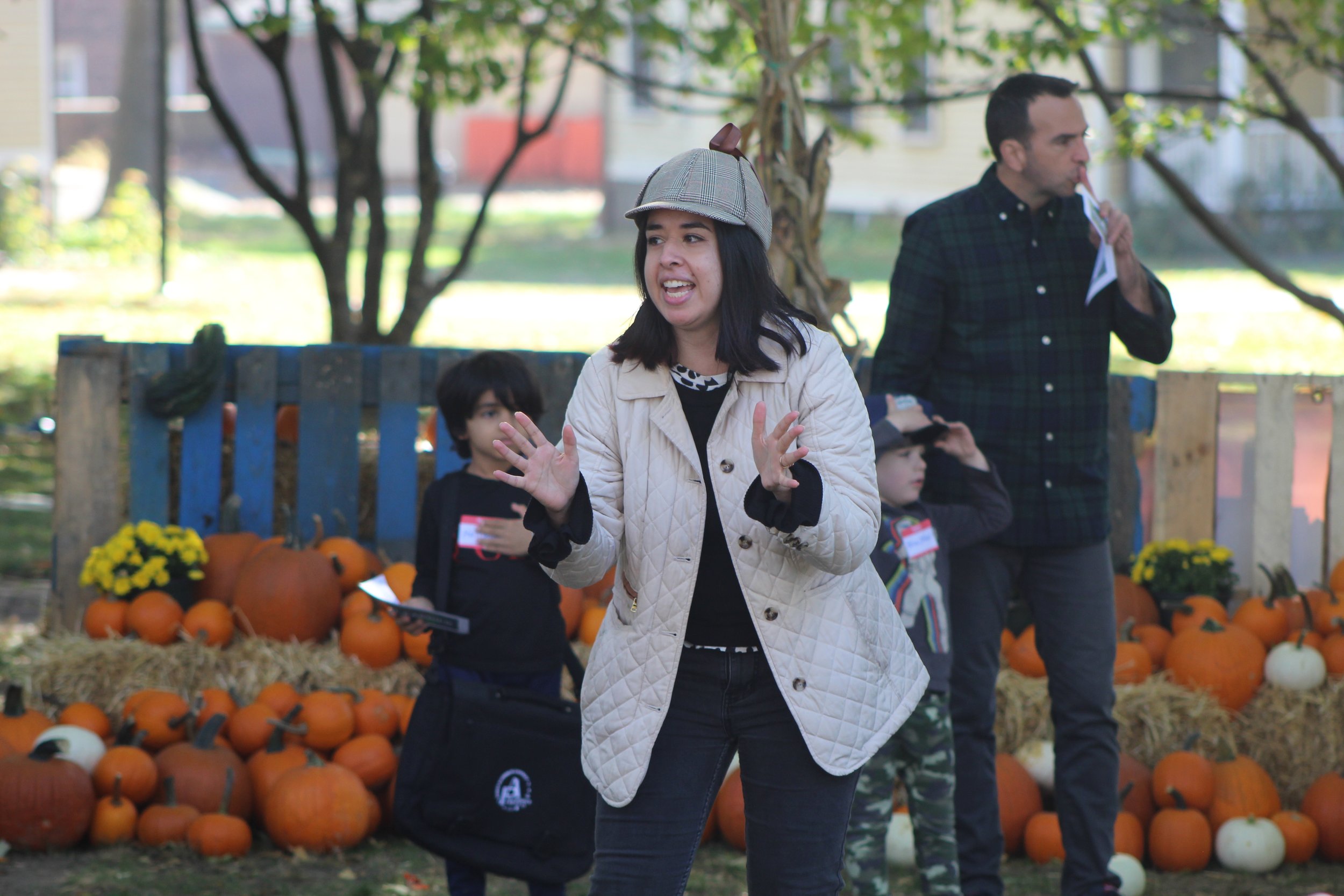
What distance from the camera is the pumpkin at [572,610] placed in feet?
17.8

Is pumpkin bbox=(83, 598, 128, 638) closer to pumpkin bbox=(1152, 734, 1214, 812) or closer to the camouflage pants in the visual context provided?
the camouflage pants

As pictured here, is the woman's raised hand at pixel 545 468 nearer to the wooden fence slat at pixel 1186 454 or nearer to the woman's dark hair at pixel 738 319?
the woman's dark hair at pixel 738 319

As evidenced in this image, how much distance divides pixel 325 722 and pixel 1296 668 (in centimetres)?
332

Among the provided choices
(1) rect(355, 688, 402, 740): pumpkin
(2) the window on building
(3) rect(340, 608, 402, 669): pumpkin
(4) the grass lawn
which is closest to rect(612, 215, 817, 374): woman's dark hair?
(4) the grass lawn

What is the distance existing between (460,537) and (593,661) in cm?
119

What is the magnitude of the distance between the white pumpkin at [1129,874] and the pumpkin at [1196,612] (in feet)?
4.33

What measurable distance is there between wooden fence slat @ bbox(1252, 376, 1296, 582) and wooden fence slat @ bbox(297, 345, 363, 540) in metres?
3.55

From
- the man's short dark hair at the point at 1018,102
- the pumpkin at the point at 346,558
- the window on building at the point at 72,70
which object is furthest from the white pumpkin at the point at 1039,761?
the window on building at the point at 72,70

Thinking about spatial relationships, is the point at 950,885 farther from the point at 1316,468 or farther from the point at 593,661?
the point at 1316,468

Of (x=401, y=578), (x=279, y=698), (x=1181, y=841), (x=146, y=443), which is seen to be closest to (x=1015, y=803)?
(x=1181, y=841)

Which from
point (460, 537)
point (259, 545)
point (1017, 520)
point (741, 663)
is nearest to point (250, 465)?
point (259, 545)

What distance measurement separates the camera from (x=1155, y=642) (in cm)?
541

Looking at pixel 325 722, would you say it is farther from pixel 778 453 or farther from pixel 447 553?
pixel 778 453

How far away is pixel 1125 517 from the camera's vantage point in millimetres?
5871
